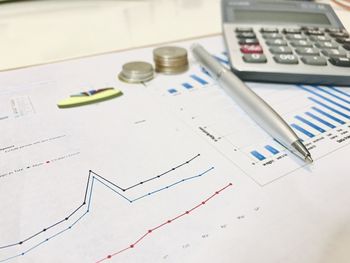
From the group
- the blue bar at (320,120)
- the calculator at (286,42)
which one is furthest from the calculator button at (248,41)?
the blue bar at (320,120)

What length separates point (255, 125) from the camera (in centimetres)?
28

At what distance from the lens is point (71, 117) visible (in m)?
0.29

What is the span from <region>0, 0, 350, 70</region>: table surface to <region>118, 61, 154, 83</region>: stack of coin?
7 cm

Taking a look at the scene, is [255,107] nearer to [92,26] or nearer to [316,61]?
[316,61]

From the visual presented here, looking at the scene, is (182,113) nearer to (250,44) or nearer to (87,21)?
(250,44)

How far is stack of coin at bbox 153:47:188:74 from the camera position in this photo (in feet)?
1.18

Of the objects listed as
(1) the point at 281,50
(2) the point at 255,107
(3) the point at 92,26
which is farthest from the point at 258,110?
(3) the point at 92,26

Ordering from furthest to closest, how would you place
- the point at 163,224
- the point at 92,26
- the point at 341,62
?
1. the point at 92,26
2. the point at 341,62
3. the point at 163,224

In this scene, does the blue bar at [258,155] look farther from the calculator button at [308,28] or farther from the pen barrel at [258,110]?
the calculator button at [308,28]

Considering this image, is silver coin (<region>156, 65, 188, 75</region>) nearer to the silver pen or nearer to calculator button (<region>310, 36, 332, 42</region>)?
the silver pen

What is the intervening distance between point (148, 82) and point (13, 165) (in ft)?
0.51

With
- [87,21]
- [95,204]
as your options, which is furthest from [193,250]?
[87,21]

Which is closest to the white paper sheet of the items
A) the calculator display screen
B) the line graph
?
the line graph

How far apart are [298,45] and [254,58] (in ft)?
0.19
